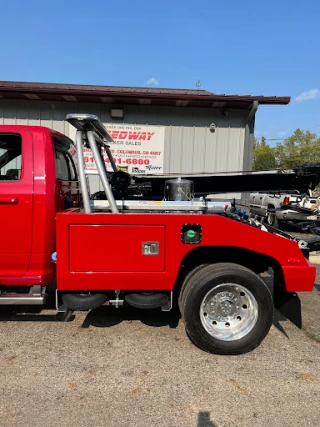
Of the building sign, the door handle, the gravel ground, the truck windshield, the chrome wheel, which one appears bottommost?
the gravel ground

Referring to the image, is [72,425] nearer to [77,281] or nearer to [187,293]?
[77,281]

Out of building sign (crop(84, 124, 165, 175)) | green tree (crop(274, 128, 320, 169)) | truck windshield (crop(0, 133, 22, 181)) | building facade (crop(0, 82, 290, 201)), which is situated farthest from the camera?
green tree (crop(274, 128, 320, 169))

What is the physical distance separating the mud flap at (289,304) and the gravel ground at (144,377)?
343mm

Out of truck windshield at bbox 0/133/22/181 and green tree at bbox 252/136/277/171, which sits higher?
green tree at bbox 252/136/277/171

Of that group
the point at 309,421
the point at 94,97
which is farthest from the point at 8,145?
the point at 94,97

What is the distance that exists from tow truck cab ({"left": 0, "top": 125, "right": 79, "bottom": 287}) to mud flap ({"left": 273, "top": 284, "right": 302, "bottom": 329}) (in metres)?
2.44

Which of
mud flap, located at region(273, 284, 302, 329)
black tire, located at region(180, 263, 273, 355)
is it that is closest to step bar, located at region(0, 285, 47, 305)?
black tire, located at region(180, 263, 273, 355)

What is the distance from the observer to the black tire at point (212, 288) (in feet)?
10.7

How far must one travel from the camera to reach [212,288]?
3285mm

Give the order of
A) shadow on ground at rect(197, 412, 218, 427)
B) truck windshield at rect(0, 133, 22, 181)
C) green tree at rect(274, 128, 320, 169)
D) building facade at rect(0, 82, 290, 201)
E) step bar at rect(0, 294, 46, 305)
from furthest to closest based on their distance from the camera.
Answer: green tree at rect(274, 128, 320, 169)
building facade at rect(0, 82, 290, 201)
truck windshield at rect(0, 133, 22, 181)
step bar at rect(0, 294, 46, 305)
shadow on ground at rect(197, 412, 218, 427)

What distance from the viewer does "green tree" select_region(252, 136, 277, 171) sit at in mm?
66363

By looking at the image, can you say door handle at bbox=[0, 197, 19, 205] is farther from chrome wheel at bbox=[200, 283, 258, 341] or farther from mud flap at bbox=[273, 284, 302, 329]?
mud flap at bbox=[273, 284, 302, 329]

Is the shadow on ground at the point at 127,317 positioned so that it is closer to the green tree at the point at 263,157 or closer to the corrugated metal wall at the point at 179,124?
the corrugated metal wall at the point at 179,124

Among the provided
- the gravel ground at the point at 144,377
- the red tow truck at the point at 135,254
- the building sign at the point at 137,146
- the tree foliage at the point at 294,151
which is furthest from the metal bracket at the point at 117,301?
the tree foliage at the point at 294,151
